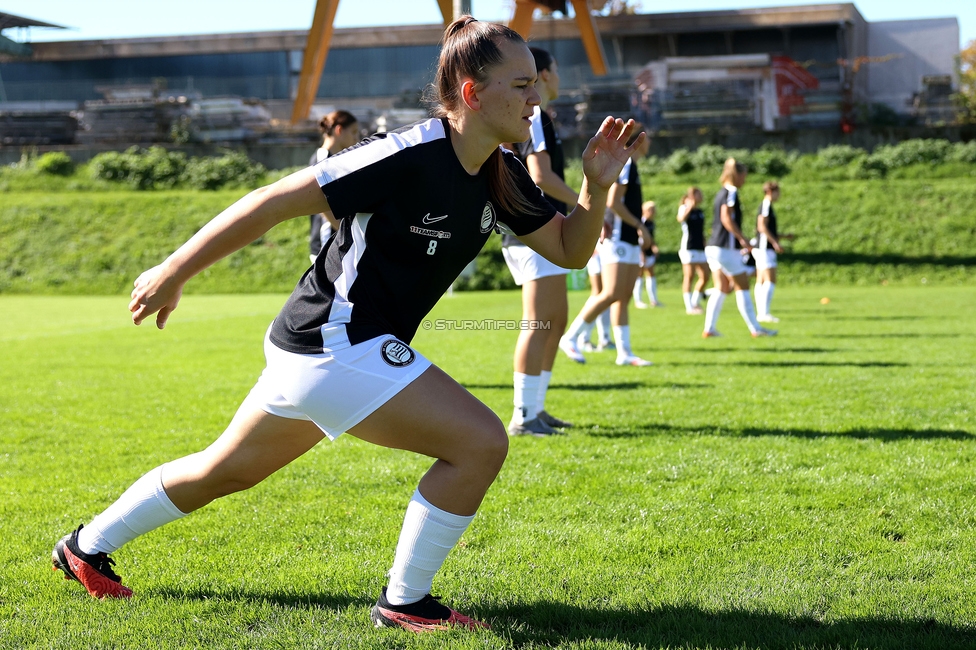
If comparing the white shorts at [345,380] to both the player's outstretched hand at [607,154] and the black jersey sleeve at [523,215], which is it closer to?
the black jersey sleeve at [523,215]

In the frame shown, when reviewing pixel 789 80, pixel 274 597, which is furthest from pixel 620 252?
pixel 789 80

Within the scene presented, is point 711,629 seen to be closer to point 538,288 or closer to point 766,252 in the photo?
point 538,288

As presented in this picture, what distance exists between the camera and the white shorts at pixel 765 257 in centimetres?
1478

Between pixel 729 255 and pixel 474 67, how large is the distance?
33.9 feet

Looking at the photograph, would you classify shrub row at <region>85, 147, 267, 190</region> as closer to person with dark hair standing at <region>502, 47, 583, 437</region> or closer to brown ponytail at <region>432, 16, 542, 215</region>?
person with dark hair standing at <region>502, 47, 583, 437</region>

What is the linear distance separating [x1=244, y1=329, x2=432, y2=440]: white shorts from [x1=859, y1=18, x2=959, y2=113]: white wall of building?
143ft

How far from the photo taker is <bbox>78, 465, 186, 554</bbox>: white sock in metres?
3.08

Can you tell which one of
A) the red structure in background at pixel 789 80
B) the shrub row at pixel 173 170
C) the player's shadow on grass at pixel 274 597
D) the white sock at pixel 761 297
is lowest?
the white sock at pixel 761 297

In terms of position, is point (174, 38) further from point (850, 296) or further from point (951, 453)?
point (951, 453)

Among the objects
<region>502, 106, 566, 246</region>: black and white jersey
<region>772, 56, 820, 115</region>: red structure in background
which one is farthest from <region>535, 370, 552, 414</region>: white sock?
<region>772, 56, 820, 115</region>: red structure in background

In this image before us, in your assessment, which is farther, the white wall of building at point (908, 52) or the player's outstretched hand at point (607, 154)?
the white wall of building at point (908, 52)

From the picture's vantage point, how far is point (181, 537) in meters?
3.90

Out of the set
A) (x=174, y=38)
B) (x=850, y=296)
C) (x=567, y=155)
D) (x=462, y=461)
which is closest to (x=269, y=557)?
(x=462, y=461)

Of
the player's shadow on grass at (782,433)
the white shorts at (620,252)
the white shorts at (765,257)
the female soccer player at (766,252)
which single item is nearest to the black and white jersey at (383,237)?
the player's shadow on grass at (782,433)
